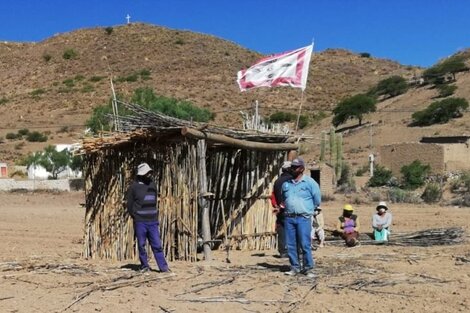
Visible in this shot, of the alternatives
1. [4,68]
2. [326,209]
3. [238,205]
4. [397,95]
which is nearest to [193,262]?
[238,205]

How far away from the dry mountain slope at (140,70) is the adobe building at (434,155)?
20.1 m

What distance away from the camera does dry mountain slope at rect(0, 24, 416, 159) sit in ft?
197

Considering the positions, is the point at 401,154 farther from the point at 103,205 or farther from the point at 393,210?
the point at 103,205

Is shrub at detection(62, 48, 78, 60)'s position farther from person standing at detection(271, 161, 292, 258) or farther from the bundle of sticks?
person standing at detection(271, 161, 292, 258)

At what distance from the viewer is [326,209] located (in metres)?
21.0

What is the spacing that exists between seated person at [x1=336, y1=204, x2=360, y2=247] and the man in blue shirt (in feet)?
10.8

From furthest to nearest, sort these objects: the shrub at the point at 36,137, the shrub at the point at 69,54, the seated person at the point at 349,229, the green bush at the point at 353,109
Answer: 1. the shrub at the point at 69,54
2. the shrub at the point at 36,137
3. the green bush at the point at 353,109
4. the seated person at the point at 349,229

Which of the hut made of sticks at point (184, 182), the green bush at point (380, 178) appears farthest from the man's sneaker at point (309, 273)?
the green bush at point (380, 178)

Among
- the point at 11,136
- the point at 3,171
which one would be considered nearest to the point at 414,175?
the point at 3,171

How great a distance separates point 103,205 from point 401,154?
25.9m

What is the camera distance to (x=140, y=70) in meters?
68.2

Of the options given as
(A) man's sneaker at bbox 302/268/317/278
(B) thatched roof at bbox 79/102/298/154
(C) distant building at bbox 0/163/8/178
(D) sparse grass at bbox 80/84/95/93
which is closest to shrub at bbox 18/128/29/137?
(D) sparse grass at bbox 80/84/95/93

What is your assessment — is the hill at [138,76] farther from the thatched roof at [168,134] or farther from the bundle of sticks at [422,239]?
the thatched roof at [168,134]

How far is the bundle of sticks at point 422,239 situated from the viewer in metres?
11.8
